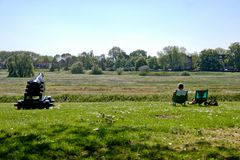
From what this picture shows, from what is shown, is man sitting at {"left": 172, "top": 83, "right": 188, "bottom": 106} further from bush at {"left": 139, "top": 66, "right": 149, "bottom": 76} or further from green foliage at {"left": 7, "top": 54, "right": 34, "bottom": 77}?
bush at {"left": 139, "top": 66, "right": 149, "bottom": 76}

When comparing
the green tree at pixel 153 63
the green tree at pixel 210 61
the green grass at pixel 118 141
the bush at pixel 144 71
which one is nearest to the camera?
the green grass at pixel 118 141

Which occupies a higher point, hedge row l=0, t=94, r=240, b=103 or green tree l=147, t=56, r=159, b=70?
green tree l=147, t=56, r=159, b=70

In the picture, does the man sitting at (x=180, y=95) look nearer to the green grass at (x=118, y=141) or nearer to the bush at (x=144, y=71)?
the green grass at (x=118, y=141)

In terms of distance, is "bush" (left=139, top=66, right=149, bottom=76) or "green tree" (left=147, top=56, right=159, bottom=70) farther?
"green tree" (left=147, top=56, right=159, bottom=70)

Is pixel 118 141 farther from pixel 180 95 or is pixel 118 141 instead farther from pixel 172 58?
pixel 172 58

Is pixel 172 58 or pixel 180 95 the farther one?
pixel 172 58

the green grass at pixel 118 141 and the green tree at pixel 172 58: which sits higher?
the green tree at pixel 172 58

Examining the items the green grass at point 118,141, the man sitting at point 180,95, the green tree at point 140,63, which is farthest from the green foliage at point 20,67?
the green grass at point 118,141

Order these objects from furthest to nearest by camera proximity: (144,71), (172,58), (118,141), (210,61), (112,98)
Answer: (172,58) < (210,61) < (144,71) < (112,98) < (118,141)

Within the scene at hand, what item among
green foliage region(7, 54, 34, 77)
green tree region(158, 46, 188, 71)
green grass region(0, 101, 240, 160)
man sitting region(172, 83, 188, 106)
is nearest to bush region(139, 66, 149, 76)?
green tree region(158, 46, 188, 71)

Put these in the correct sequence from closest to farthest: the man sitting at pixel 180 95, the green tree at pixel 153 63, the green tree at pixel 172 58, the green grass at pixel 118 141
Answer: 1. the green grass at pixel 118 141
2. the man sitting at pixel 180 95
3. the green tree at pixel 172 58
4. the green tree at pixel 153 63

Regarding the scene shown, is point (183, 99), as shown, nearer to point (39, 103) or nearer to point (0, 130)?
point (39, 103)

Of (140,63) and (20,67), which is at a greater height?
(140,63)

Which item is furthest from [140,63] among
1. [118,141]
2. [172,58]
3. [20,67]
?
[118,141]
